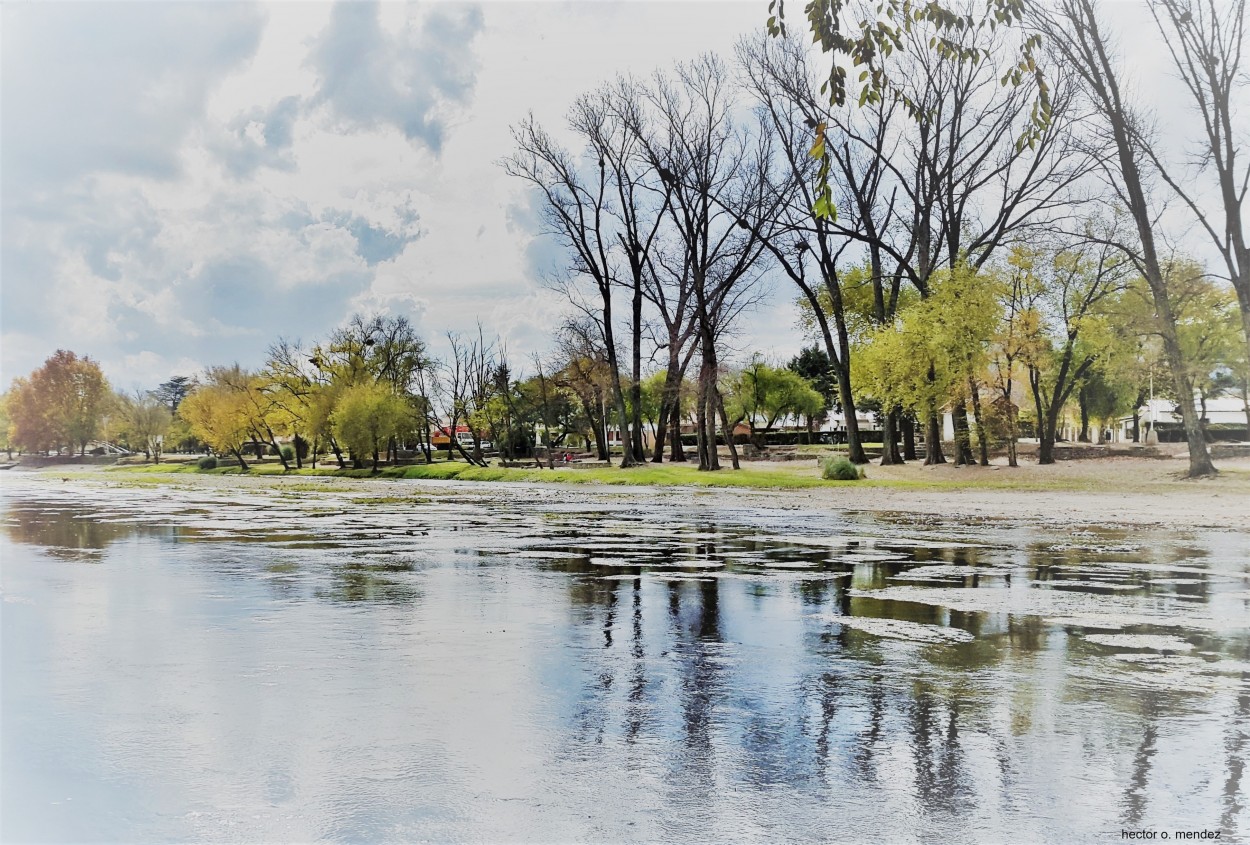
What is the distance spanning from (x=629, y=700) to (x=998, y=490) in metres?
31.0

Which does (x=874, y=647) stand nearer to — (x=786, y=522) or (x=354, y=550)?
(x=354, y=550)

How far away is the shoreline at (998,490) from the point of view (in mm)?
23844

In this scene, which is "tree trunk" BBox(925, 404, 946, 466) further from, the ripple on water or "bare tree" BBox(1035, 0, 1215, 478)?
the ripple on water

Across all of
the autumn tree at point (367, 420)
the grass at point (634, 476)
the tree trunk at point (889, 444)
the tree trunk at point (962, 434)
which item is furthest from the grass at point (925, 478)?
the autumn tree at point (367, 420)

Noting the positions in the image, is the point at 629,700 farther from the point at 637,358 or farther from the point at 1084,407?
the point at 1084,407

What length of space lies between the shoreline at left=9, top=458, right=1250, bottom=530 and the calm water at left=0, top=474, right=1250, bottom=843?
404 inches

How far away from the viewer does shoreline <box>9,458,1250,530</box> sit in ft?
78.2

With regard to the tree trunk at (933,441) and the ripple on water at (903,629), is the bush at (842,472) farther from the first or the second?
the ripple on water at (903,629)

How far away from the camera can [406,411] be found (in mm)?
68625

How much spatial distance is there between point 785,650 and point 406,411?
62749 mm

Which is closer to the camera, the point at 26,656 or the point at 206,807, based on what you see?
the point at 206,807

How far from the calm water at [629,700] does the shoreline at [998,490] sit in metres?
10.3

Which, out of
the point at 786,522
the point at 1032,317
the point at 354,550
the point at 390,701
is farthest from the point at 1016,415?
the point at 390,701

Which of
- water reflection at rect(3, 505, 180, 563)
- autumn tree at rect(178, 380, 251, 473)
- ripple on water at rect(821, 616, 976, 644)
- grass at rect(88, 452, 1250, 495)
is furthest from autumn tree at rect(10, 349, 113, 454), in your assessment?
ripple on water at rect(821, 616, 976, 644)
